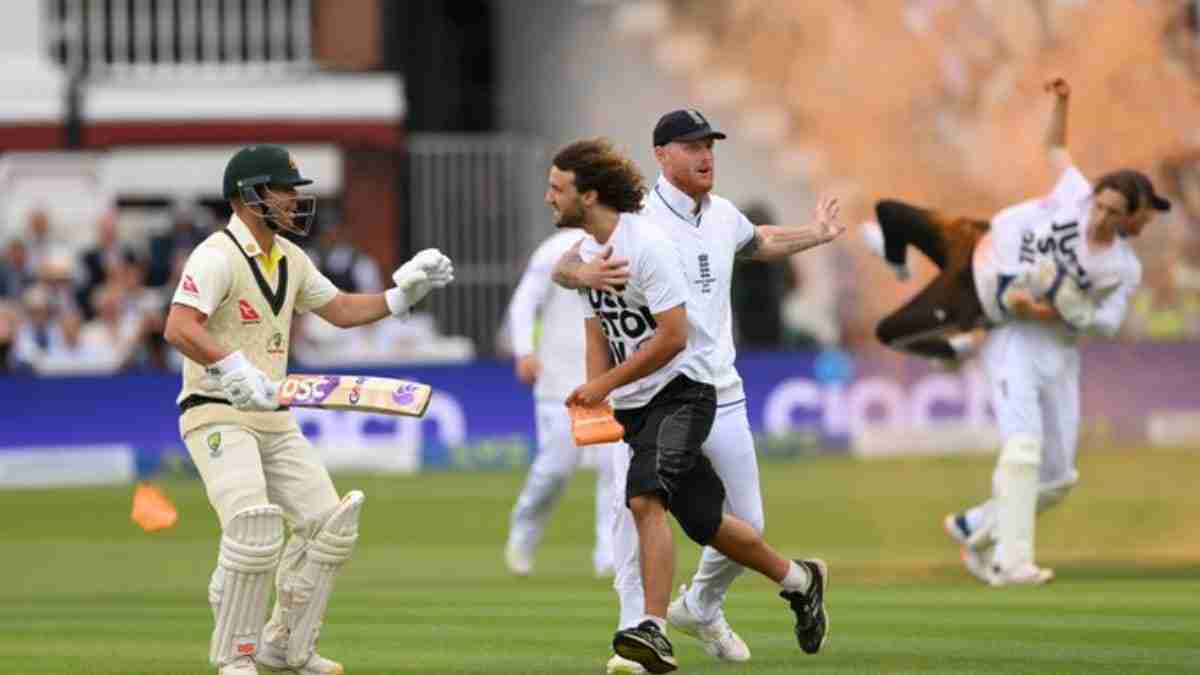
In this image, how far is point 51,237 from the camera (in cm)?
2822

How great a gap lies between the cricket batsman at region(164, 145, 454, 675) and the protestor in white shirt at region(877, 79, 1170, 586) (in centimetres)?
503

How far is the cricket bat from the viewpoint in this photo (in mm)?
10789

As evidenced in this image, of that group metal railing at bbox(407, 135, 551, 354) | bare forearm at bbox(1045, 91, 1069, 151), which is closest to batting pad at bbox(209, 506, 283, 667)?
bare forearm at bbox(1045, 91, 1069, 151)

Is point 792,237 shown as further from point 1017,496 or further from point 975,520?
point 975,520

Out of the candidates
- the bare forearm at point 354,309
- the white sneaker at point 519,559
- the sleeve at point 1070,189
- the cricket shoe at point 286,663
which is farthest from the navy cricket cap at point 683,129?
the white sneaker at point 519,559

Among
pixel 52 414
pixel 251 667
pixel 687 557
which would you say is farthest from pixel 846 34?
pixel 251 667

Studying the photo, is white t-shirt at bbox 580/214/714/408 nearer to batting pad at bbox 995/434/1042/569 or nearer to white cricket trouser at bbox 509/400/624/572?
batting pad at bbox 995/434/1042/569

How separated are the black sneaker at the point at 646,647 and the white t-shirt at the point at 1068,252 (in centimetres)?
519

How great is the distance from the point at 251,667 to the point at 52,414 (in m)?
14.2

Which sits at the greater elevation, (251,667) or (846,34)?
(846,34)

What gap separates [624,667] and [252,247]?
2154mm

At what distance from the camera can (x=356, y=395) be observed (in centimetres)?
1090

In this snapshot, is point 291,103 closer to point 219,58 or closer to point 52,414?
point 219,58

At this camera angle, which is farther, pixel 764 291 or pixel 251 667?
pixel 764 291
